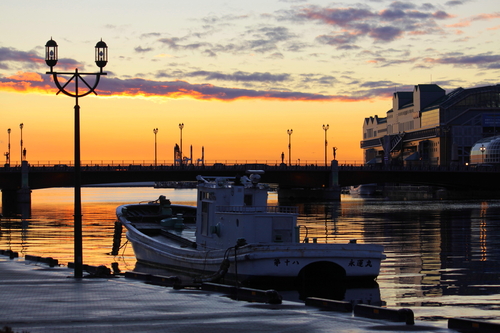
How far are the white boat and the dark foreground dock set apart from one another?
16.6 ft

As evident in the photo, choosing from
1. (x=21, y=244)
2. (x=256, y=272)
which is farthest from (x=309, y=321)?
(x=21, y=244)

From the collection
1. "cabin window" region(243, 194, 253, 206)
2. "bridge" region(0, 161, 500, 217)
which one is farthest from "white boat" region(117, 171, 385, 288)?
"bridge" region(0, 161, 500, 217)

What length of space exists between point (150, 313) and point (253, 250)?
10.7 metres

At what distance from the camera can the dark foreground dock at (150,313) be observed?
56.2ft

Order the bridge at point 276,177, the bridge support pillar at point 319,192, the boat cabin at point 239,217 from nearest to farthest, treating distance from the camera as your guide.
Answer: the boat cabin at point 239,217 → the bridge at point 276,177 → the bridge support pillar at point 319,192

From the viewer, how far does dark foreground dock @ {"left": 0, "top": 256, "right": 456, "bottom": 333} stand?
1714 cm

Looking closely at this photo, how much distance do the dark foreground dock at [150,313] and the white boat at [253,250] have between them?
199 inches

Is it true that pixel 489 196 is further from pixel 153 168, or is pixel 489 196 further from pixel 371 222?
pixel 371 222

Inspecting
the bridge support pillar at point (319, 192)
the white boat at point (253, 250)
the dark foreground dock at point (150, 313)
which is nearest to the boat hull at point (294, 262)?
the white boat at point (253, 250)

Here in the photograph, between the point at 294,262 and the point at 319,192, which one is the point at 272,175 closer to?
the point at 319,192

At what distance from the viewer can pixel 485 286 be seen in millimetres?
29688

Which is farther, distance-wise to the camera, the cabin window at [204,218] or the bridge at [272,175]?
the bridge at [272,175]

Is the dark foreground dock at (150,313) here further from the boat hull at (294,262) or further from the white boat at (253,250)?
the white boat at (253,250)

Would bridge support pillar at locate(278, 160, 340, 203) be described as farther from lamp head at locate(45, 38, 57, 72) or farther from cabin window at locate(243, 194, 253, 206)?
lamp head at locate(45, 38, 57, 72)
